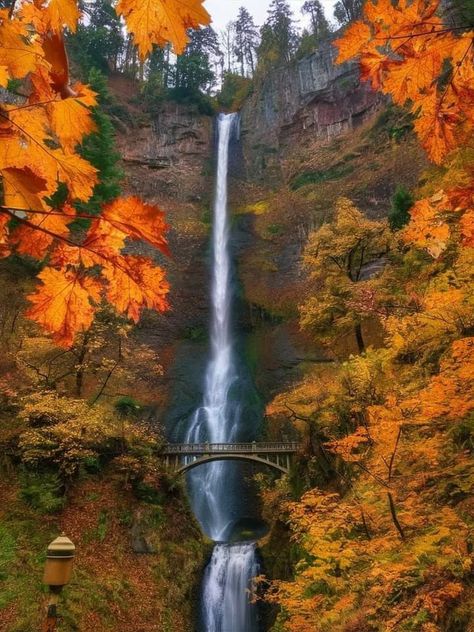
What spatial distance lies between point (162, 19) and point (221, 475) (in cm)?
2071

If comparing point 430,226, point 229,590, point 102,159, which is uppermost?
point 102,159

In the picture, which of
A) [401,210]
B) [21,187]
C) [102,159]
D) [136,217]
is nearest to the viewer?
[21,187]

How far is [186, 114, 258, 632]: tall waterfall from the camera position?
13875 mm

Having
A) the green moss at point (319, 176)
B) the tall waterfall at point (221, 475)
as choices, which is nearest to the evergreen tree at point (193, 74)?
the tall waterfall at point (221, 475)

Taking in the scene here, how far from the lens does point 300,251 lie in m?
28.4

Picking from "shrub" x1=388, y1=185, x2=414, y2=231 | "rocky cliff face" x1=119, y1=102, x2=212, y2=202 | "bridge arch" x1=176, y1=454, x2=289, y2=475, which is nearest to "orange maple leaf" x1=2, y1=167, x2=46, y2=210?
"bridge arch" x1=176, y1=454, x2=289, y2=475

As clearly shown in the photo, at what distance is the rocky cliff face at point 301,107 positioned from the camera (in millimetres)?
32375

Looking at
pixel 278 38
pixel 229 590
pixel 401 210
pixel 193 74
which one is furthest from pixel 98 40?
pixel 229 590

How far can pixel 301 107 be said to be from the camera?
3547cm

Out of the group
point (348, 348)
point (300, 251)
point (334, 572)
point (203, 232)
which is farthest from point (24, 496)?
point (203, 232)

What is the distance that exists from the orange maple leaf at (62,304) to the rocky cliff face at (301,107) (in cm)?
3382

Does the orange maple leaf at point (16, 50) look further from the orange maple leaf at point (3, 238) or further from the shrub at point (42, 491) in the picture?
the shrub at point (42, 491)

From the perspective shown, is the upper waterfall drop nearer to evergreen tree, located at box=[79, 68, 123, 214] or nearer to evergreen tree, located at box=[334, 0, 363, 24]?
evergreen tree, located at box=[79, 68, 123, 214]

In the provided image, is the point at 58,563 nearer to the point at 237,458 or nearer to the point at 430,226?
the point at 430,226
